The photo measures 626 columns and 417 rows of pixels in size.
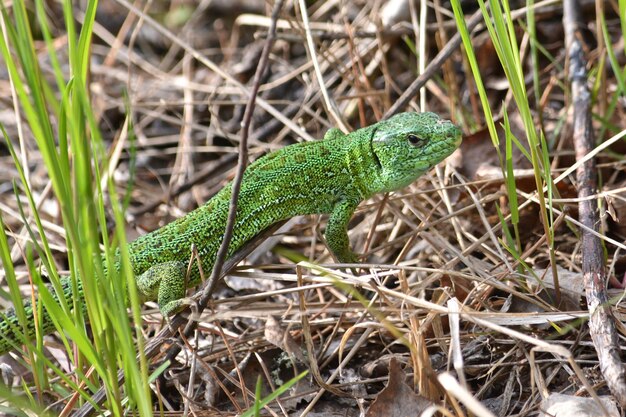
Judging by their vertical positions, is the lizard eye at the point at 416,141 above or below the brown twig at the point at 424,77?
below

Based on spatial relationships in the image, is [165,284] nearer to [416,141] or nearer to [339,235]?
[339,235]

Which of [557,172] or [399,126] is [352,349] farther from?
[557,172]

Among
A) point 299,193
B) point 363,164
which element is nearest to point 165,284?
point 299,193

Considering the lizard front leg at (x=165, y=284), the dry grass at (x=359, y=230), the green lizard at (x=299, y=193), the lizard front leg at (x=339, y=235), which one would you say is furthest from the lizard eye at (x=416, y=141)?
the lizard front leg at (x=165, y=284)

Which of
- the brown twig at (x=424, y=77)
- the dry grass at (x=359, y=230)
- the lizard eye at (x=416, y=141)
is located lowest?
the dry grass at (x=359, y=230)

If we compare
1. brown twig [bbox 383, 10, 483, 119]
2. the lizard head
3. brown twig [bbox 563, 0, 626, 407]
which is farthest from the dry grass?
brown twig [bbox 383, 10, 483, 119]

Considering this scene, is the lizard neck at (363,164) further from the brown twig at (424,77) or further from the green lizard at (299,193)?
the brown twig at (424,77)

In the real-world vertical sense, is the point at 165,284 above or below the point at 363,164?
below
